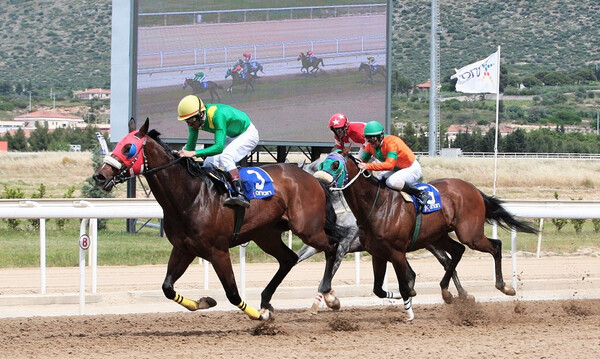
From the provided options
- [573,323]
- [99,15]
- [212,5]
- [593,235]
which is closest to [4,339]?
[573,323]

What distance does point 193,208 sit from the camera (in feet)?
24.8

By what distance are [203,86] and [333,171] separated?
11.5 meters

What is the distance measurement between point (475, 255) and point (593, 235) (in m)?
2.81

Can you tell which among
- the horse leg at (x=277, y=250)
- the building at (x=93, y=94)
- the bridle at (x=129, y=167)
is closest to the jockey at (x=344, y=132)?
the horse leg at (x=277, y=250)

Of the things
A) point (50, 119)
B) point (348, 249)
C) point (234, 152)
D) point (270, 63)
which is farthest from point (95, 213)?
point (50, 119)

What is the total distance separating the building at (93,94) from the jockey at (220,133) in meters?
100

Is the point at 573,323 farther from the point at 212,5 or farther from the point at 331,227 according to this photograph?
the point at 212,5

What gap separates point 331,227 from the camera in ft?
28.3

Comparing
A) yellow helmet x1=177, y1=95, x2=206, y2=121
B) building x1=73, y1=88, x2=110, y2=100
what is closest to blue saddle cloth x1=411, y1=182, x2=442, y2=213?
yellow helmet x1=177, y1=95, x2=206, y2=121

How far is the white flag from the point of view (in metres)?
23.7

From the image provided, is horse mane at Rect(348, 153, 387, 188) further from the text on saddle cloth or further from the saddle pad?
the saddle pad

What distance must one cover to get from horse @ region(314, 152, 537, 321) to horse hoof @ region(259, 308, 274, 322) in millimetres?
1068

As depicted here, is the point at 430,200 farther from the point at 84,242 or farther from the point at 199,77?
the point at 199,77

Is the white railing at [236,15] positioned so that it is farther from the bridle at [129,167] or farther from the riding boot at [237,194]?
the bridle at [129,167]
